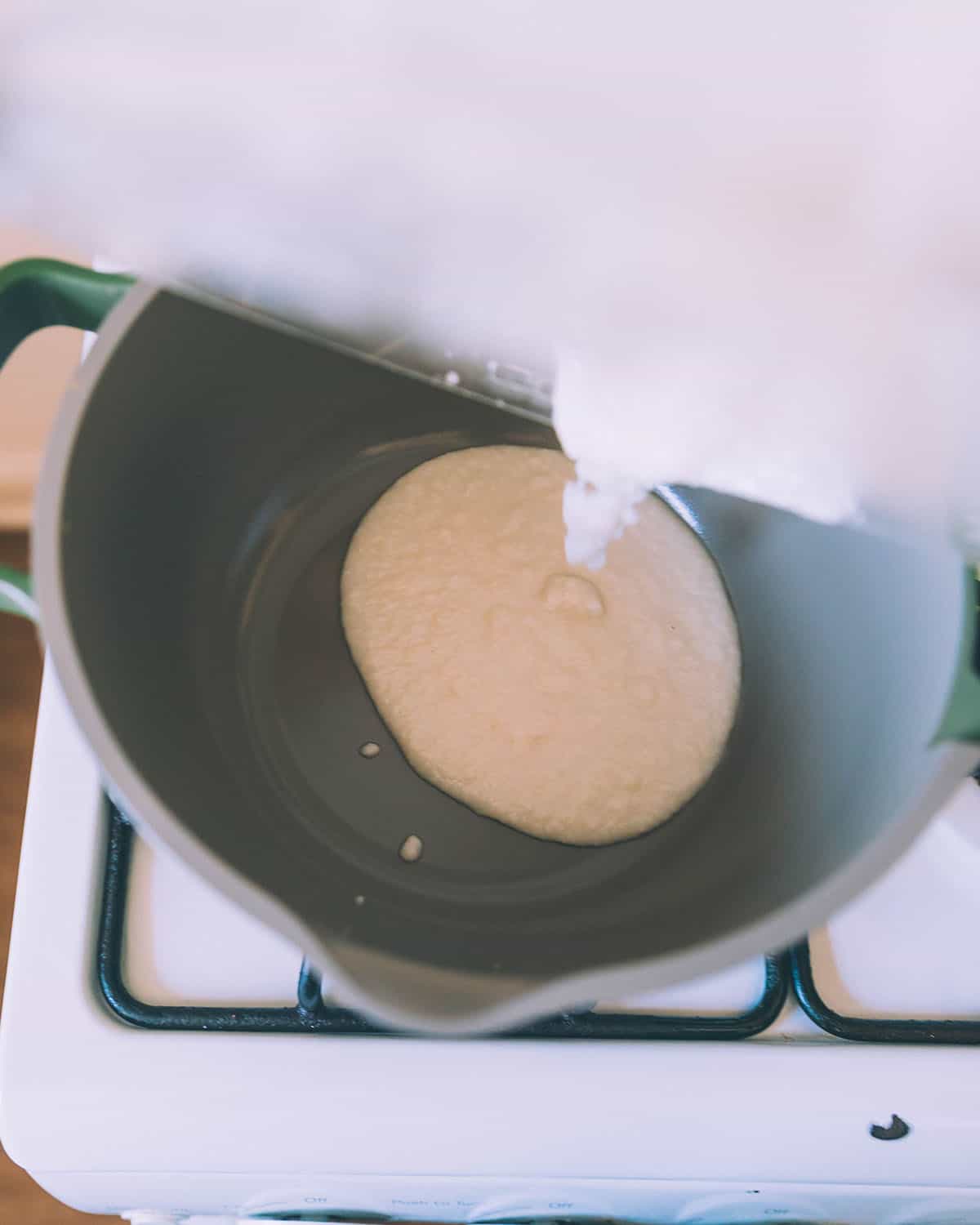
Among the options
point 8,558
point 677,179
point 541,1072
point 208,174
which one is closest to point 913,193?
point 677,179

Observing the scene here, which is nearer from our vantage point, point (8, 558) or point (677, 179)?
point (677, 179)

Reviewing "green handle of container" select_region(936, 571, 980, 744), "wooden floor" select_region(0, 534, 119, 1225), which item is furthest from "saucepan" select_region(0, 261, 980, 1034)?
"wooden floor" select_region(0, 534, 119, 1225)

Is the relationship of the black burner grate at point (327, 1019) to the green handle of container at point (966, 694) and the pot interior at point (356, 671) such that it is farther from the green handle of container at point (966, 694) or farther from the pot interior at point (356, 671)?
the green handle of container at point (966, 694)

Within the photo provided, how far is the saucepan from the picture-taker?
34 cm

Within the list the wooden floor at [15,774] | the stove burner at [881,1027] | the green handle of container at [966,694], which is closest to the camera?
the green handle of container at [966,694]

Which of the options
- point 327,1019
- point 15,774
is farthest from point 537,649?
point 15,774

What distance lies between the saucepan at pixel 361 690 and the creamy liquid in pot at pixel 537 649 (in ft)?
0.05

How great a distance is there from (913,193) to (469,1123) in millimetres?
419

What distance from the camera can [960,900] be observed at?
0.47 m

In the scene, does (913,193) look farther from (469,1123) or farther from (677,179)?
(469,1123)

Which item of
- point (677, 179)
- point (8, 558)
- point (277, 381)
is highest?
point (677, 179)

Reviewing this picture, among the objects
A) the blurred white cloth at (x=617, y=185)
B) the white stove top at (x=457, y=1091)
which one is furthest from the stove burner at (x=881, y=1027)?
the blurred white cloth at (x=617, y=185)

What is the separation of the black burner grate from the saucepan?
0.04 metres

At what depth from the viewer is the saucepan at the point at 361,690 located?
34cm
